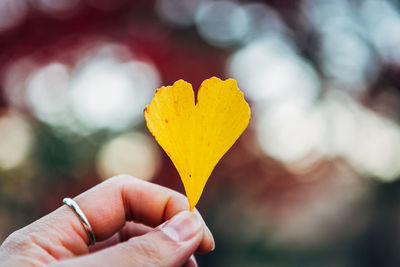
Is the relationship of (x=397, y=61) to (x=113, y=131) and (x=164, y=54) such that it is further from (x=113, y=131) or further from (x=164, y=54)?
(x=113, y=131)

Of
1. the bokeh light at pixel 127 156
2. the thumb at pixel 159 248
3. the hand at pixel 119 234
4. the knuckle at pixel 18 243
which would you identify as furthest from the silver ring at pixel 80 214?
the bokeh light at pixel 127 156

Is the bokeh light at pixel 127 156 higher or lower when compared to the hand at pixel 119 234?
lower

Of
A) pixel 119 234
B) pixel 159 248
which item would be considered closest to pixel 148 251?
pixel 159 248

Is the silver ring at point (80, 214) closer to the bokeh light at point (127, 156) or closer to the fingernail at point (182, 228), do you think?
the fingernail at point (182, 228)

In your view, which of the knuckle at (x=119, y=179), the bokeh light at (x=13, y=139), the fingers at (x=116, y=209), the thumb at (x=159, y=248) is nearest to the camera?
the thumb at (x=159, y=248)

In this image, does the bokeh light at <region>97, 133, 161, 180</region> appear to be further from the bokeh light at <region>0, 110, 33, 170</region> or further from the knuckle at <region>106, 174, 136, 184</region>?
the knuckle at <region>106, 174, 136, 184</region>

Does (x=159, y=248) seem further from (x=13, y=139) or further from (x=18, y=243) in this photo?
(x=13, y=139)

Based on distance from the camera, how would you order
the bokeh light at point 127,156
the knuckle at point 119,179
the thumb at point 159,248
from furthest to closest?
the bokeh light at point 127,156
the knuckle at point 119,179
the thumb at point 159,248
